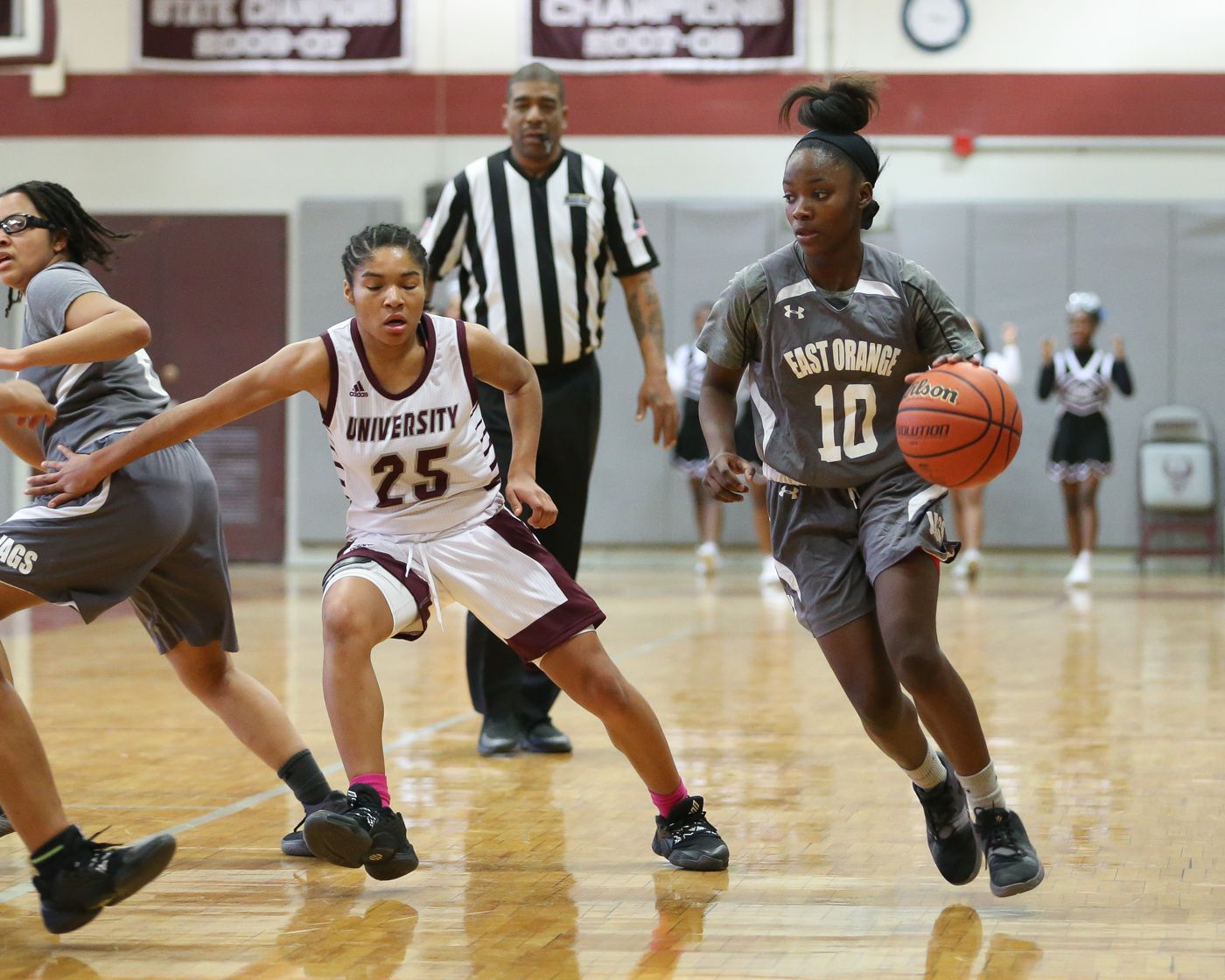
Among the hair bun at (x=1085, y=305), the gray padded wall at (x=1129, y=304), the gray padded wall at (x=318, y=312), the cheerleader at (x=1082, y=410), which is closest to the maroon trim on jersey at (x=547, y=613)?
the cheerleader at (x=1082, y=410)

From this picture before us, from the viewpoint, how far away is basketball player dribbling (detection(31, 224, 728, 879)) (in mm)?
3174

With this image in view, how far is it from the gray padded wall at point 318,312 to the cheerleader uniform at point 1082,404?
526 centimetres

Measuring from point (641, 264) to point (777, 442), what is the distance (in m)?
1.81

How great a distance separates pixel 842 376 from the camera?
127 inches

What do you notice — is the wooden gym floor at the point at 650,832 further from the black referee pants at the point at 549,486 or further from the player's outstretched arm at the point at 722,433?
the player's outstretched arm at the point at 722,433

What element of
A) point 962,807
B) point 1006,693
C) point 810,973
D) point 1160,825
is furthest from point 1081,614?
point 810,973

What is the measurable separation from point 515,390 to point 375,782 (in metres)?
0.91

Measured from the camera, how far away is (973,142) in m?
12.7

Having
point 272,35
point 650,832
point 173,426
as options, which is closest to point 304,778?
point 650,832

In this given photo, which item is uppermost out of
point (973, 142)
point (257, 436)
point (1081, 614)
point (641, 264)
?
point (973, 142)

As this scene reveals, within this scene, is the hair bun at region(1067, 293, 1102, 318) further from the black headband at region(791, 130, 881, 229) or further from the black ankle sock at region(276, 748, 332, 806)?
the black ankle sock at region(276, 748, 332, 806)

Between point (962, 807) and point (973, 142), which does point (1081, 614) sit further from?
point (962, 807)

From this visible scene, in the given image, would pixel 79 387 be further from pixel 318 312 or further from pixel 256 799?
pixel 318 312

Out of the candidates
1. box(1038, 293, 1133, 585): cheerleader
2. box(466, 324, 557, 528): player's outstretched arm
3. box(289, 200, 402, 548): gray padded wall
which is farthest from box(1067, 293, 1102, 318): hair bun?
box(466, 324, 557, 528): player's outstretched arm
